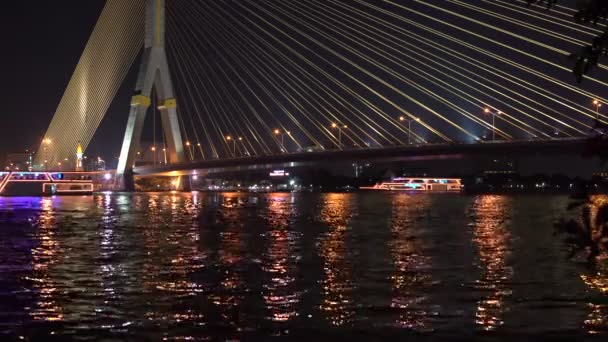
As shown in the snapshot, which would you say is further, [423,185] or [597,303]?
[423,185]

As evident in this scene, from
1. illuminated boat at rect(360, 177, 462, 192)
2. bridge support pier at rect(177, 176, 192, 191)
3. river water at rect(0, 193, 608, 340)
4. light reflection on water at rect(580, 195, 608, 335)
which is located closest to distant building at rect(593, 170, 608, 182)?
river water at rect(0, 193, 608, 340)

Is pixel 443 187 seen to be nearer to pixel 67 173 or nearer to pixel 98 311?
pixel 67 173

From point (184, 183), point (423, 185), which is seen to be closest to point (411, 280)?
point (184, 183)

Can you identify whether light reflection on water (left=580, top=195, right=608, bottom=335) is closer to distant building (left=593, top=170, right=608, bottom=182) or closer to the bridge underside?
distant building (left=593, top=170, right=608, bottom=182)

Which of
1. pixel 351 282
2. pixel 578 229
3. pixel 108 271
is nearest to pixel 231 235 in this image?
pixel 108 271

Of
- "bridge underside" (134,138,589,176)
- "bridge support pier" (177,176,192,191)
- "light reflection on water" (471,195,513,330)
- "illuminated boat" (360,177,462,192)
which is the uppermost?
"bridge underside" (134,138,589,176)

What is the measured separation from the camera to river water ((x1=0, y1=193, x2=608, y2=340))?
715 cm

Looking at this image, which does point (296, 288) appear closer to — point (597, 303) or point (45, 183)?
point (597, 303)

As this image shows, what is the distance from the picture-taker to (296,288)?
9.70m

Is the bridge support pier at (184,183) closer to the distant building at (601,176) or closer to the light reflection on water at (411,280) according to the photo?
the light reflection on water at (411,280)

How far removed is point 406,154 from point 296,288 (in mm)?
37484

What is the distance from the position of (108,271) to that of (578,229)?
9.29 m

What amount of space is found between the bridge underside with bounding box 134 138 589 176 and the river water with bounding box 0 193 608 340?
2377 centimetres

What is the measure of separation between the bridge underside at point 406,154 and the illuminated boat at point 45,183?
14.6m
